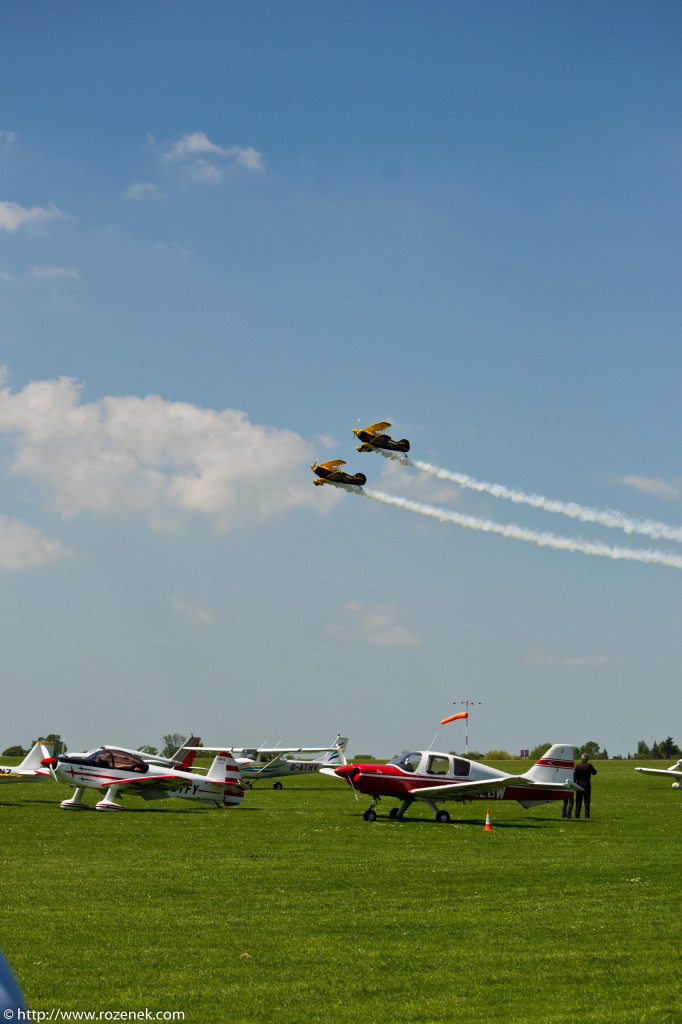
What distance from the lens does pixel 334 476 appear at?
5069cm

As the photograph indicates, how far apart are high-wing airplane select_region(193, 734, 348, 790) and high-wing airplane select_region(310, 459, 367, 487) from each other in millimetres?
15449

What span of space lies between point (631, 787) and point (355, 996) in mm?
37209

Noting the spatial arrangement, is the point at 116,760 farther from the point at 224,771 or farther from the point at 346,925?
the point at 346,925

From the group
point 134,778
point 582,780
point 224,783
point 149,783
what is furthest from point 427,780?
point 134,778

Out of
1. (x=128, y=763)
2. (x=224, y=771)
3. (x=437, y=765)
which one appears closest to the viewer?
(x=437, y=765)

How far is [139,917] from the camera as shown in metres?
9.58

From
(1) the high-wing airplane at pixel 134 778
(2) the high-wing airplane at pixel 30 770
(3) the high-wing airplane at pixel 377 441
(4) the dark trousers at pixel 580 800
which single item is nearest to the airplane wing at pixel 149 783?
(1) the high-wing airplane at pixel 134 778

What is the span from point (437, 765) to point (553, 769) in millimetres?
4023

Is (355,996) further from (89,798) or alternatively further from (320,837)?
(89,798)

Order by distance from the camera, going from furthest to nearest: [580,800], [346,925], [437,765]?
[580,800] < [437,765] < [346,925]

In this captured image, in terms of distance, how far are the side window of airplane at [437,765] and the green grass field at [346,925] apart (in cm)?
363

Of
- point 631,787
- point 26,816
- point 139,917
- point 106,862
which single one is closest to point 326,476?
point 631,787

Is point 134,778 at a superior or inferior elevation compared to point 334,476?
inferior

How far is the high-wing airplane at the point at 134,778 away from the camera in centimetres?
2478
